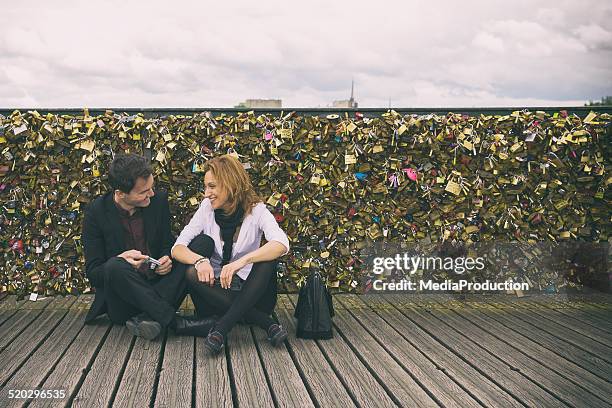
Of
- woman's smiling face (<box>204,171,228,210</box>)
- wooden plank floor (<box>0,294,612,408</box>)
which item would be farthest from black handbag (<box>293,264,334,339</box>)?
woman's smiling face (<box>204,171,228,210</box>)

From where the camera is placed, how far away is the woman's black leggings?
4.26 metres

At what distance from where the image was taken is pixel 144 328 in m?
4.32

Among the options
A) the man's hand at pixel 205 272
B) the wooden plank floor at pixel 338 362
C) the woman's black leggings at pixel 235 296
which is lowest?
the wooden plank floor at pixel 338 362

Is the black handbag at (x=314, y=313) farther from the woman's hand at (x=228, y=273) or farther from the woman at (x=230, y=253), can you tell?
the woman's hand at (x=228, y=273)

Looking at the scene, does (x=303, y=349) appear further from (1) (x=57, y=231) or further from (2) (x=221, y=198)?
(1) (x=57, y=231)

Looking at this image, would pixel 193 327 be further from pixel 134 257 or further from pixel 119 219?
pixel 119 219

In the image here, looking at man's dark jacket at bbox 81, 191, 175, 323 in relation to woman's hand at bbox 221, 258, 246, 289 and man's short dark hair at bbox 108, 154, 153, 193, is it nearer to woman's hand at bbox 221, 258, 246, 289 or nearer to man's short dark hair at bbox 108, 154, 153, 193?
man's short dark hair at bbox 108, 154, 153, 193

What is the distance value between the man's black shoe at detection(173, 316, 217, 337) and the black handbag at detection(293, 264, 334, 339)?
2.08 feet

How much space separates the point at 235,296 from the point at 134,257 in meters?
0.77

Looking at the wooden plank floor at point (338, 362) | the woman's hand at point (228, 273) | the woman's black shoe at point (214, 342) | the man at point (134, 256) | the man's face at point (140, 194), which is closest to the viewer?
the wooden plank floor at point (338, 362)

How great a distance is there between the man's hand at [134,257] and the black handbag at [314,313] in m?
1.18

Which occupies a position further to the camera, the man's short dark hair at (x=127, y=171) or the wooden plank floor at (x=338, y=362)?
Answer: the man's short dark hair at (x=127, y=171)

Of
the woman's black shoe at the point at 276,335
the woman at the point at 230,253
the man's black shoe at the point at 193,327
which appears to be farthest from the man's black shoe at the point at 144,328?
the woman's black shoe at the point at 276,335

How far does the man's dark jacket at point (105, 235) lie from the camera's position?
459 centimetres
